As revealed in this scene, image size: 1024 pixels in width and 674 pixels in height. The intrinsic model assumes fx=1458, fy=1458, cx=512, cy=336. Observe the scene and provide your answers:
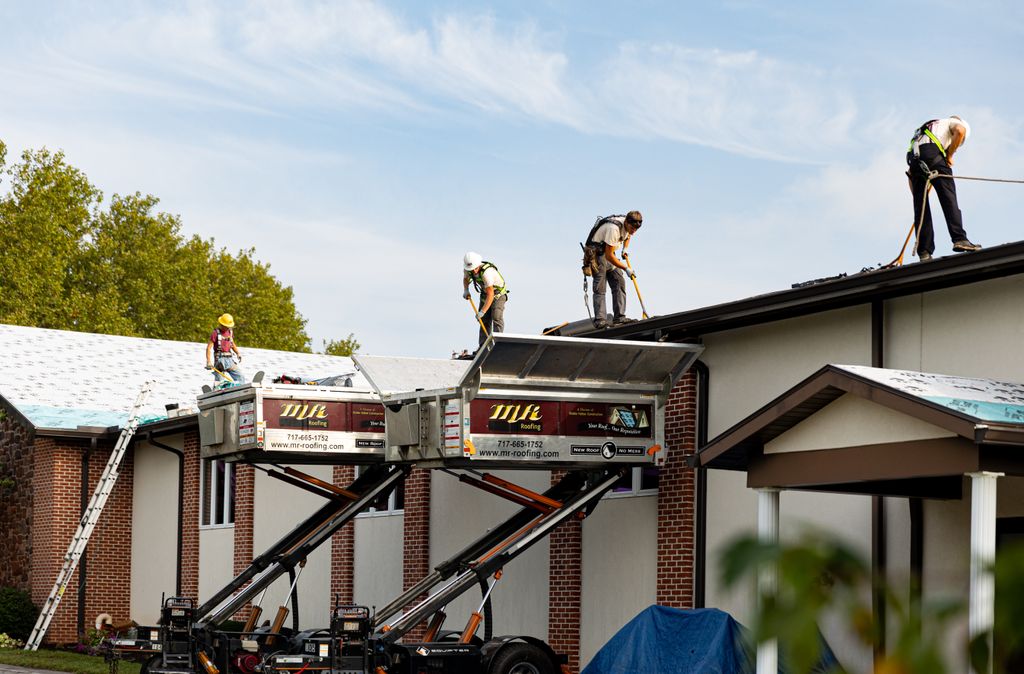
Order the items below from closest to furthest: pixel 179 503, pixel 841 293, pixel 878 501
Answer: pixel 878 501 < pixel 841 293 < pixel 179 503

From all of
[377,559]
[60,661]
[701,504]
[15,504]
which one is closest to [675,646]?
[701,504]

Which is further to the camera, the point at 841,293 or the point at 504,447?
the point at 504,447

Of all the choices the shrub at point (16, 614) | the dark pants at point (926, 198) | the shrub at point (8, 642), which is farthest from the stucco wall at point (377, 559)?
the dark pants at point (926, 198)

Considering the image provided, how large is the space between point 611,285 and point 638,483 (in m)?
2.55

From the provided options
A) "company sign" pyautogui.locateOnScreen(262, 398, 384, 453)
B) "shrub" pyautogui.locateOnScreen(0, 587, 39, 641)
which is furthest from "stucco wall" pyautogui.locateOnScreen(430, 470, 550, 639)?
"shrub" pyautogui.locateOnScreen(0, 587, 39, 641)

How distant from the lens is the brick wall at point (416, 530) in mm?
21641

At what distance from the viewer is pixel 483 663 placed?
15.9 meters

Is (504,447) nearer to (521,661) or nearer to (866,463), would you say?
(521,661)

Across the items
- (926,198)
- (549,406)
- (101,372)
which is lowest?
(549,406)

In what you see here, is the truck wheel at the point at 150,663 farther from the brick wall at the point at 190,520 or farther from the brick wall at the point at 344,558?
the brick wall at the point at 190,520

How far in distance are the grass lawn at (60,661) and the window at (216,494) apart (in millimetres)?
3193

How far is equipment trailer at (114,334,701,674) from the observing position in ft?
51.9

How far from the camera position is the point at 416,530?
21.8 meters

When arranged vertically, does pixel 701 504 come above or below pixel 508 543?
above
